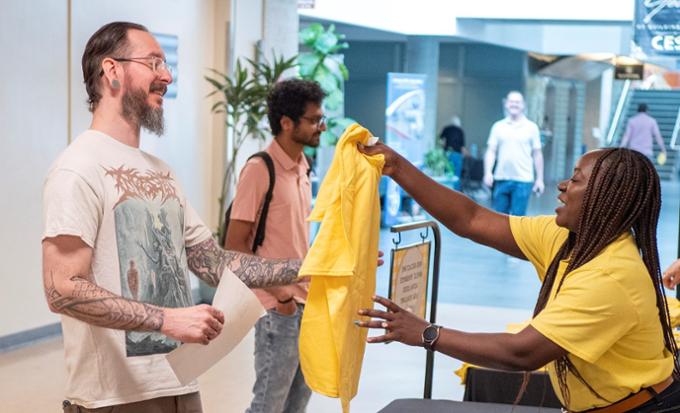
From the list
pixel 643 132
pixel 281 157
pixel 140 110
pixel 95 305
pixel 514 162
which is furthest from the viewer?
pixel 643 132

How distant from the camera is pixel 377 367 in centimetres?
715

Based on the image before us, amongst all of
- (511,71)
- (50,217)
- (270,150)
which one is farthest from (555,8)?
(511,71)

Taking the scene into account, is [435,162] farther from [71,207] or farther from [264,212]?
[71,207]

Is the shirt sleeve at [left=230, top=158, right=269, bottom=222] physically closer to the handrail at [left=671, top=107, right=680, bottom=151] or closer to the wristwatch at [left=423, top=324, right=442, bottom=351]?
the wristwatch at [left=423, top=324, right=442, bottom=351]

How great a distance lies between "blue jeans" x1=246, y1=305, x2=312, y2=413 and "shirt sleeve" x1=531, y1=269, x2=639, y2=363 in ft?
5.59

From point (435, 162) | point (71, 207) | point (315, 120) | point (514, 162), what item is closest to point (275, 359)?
point (315, 120)

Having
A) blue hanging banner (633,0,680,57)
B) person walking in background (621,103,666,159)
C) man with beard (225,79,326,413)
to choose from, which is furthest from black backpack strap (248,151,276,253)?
person walking in background (621,103,666,159)

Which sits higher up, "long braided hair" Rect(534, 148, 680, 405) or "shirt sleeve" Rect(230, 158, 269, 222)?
"long braided hair" Rect(534, 148, 680, 405)

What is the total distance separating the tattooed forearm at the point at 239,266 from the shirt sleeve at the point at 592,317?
3.07 ft

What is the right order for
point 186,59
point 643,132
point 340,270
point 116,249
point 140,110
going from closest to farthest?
point 116,249 → point 140,110 → point 340,270 → point 186,59 → point 643,132

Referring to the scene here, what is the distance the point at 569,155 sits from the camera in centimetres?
1931

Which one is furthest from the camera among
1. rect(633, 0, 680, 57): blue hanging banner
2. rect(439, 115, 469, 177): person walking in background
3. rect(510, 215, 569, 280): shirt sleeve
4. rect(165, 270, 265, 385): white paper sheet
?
rect(439, 115, 469, 177): person walking in background

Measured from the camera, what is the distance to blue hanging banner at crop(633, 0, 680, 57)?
29.9ft

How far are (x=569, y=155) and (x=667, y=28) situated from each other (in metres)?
10.3
